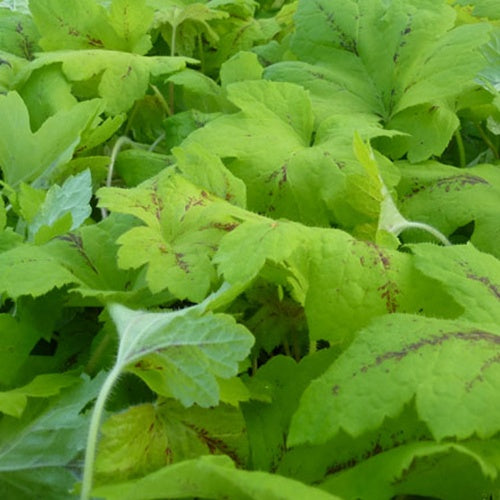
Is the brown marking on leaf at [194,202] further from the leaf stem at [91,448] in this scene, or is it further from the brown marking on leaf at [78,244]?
the leaf stem at [91,448]

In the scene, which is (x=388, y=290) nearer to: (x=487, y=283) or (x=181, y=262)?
(x=487, y=283)

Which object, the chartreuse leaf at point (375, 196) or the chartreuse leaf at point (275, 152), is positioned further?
the chartreuse leaf at point (275, 152)

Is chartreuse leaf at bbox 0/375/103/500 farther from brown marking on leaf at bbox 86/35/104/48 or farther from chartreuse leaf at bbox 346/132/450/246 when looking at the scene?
brown marking on leaf at bbox 86/35/104/48

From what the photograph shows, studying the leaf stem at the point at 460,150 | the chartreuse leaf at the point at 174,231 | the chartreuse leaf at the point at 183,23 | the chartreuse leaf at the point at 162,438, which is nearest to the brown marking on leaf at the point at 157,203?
the chartreuse leaf at the point at 174,231

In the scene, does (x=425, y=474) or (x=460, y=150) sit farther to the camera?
(x=460, y=150)

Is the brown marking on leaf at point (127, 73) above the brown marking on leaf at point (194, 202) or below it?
above

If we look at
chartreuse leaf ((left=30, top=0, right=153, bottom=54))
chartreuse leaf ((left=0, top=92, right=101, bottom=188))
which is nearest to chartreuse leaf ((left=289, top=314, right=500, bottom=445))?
chartreuse leaf ((left=0, top=92, right=101, bottom=188))

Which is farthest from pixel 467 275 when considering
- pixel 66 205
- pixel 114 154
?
pixel 114 154

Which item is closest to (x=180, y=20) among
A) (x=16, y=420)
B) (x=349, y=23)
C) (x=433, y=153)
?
(x=349, y=23)
